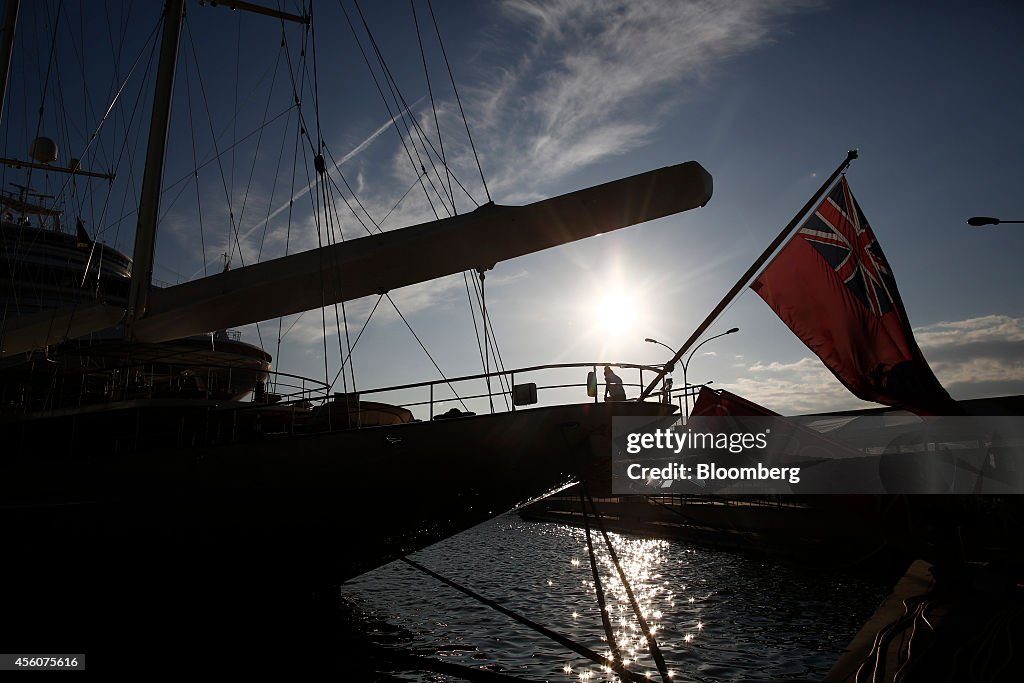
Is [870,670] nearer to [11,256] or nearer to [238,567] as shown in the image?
[238,567]

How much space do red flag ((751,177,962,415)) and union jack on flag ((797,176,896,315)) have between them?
1 centimetres

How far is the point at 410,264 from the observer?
42.2ft

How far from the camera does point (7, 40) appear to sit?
64.7 ft

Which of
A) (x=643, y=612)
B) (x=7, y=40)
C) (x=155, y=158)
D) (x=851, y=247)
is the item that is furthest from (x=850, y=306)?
(x=7, y=40)

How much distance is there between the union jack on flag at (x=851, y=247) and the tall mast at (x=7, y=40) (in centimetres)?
2436

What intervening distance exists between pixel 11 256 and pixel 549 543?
33.6 metres

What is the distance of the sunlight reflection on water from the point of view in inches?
510

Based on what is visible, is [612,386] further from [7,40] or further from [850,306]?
[7,40]

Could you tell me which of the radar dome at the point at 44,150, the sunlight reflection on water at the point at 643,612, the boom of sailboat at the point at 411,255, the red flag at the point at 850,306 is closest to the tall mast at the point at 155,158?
the boom of sailboat at the point at 411,255

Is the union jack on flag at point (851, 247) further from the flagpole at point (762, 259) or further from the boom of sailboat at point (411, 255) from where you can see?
the boom of sailboat at point (411, 255)

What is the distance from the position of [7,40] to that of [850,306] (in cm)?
2571

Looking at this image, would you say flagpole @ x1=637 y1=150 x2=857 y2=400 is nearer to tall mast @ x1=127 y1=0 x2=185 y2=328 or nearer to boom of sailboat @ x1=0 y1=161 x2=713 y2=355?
boom of sailboat @ x1=0 y1=161 x2=713 y2=355

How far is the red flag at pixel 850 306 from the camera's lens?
7598 mm

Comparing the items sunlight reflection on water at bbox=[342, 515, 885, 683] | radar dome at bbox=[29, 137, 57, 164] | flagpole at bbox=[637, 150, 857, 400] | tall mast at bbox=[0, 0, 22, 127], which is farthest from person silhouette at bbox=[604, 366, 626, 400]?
radar dome at bbox=[29, 137, 57, 164]
